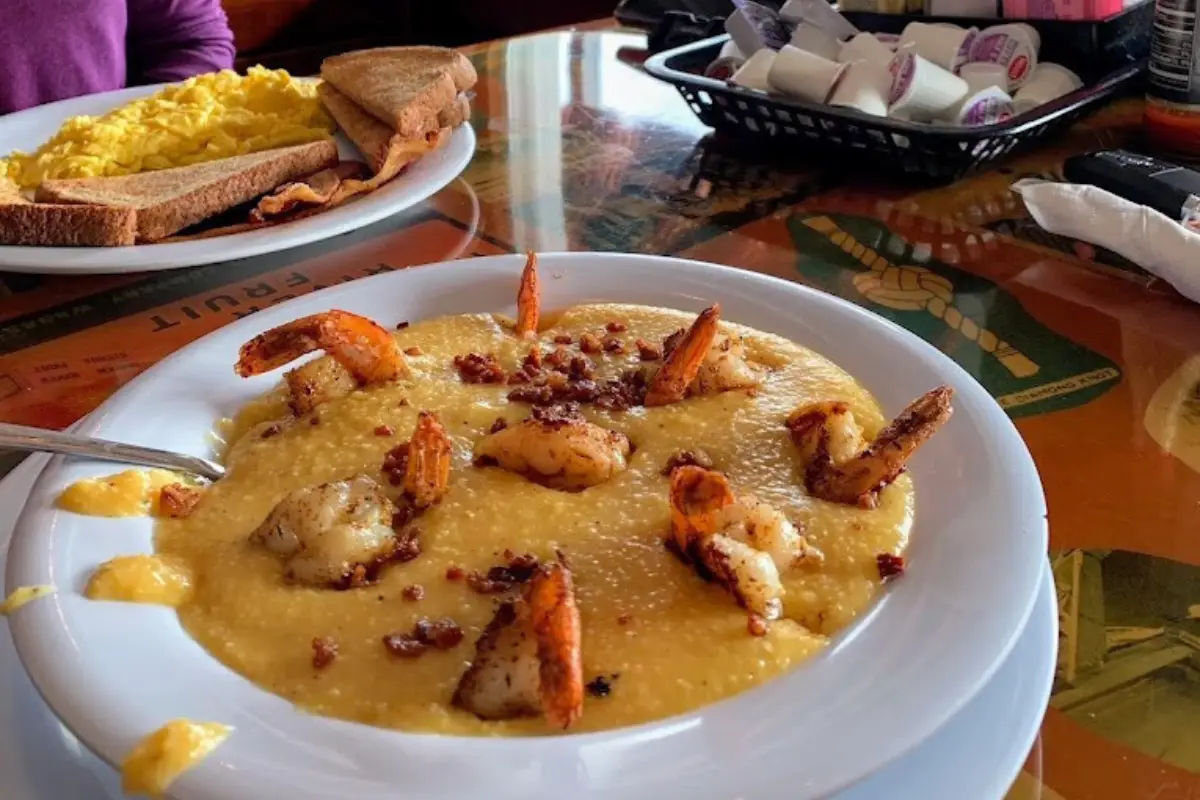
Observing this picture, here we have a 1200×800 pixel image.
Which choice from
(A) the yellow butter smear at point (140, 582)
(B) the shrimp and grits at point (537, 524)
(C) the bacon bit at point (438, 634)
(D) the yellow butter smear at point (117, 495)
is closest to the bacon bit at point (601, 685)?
(B) the shrimp and grits at point (537, 524)

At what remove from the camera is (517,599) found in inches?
36.0

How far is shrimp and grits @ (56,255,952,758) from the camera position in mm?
865

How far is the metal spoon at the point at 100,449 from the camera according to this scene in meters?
1.07

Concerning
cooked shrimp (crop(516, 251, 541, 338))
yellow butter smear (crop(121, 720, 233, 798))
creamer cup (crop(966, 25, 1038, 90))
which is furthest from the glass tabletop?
yellow butter smear (crop(121, 720, 233, 798))

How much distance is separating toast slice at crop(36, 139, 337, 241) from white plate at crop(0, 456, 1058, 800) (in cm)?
108

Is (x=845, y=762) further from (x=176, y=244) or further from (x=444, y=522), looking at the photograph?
(x=176, y=244)

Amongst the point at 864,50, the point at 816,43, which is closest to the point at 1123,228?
the point at 864,50

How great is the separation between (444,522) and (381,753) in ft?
1.00

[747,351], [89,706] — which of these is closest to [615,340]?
[747,351]

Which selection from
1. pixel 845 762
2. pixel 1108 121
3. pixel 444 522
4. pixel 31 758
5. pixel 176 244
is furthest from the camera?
pixel 1108 121

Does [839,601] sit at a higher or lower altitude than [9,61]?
higher

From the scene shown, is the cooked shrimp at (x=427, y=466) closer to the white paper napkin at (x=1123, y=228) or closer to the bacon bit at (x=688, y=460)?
the bacon bit at (x=688, y=460)

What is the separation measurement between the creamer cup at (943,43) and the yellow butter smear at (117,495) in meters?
1.83

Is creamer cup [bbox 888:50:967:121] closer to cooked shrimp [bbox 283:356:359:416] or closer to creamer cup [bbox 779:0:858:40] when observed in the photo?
creamer cup [bbox 779:0:858:40]
